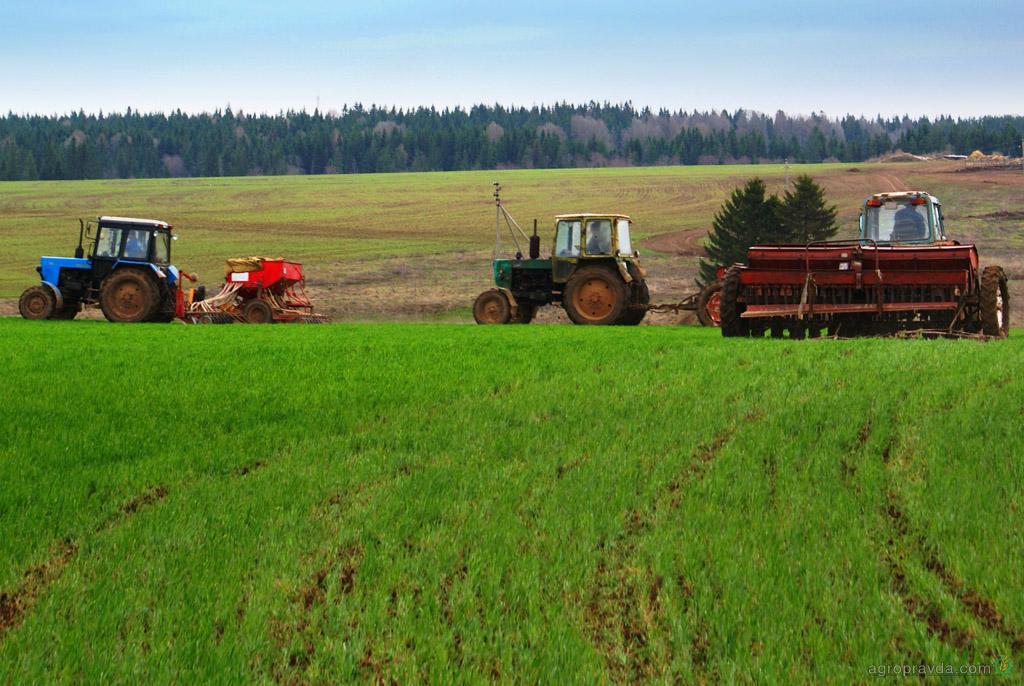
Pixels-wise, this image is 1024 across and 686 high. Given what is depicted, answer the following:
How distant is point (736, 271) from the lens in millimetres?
20297

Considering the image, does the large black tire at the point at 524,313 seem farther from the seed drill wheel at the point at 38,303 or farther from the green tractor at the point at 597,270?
the seed drill wheel at the point at 38,303

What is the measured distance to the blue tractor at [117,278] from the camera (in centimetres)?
2695

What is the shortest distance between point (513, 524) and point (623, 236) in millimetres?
18503

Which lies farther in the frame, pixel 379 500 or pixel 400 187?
pixel 400 187

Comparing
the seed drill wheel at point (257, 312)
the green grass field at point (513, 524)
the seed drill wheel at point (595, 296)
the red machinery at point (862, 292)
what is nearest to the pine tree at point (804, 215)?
the seed drill wheel at point (595, 296)

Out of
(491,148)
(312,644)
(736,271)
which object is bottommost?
(312,644)

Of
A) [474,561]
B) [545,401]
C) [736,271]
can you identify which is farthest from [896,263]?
[474,561]

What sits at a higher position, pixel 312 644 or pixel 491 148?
pixel 491 148

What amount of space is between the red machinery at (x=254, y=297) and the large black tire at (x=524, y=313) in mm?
6934

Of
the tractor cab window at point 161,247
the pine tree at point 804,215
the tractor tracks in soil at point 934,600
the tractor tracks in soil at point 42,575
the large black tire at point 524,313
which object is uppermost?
the pine tree at point 804,215

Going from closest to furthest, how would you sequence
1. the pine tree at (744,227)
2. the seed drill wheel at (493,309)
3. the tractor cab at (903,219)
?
the tractor cab at (903,219)
the seed drill wheel at (493,309)
the pine tree at (744,227)

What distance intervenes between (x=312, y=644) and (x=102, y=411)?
692 cm

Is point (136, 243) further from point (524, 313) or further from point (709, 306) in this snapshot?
point (709, 306)

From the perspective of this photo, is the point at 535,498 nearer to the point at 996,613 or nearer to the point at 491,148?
the point at 996,613
